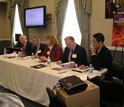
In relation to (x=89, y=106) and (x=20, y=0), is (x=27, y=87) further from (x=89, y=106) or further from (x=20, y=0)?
(x=20, y=0)

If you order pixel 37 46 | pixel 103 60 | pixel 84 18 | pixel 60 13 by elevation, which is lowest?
pixel 103 60

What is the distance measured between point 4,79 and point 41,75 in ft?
4.65

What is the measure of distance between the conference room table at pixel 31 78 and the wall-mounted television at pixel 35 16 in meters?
2.42

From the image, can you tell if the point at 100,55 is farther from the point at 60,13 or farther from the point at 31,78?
the point at 60,13

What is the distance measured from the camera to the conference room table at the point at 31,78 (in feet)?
8.47

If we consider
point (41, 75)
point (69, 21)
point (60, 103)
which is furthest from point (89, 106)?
point (69, 21)

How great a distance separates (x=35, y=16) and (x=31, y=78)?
11.3 ft

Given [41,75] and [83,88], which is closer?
[83,88]

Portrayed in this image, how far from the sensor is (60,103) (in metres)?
1.56

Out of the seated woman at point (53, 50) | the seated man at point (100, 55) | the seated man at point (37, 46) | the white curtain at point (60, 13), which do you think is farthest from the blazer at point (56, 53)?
the white curtain at point (60, 13)

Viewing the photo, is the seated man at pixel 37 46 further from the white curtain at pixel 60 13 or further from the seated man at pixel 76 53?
the seated man at pixel 76 53

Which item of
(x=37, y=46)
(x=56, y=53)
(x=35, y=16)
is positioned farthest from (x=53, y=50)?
(x=35, y=16)

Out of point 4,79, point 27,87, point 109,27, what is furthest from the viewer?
point 109,27

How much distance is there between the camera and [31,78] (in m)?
2.99
